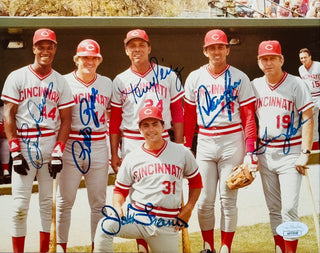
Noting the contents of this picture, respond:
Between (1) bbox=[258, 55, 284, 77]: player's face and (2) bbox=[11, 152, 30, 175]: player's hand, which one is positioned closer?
(2) bbox=[11, 152, 30, 175]: player's hand

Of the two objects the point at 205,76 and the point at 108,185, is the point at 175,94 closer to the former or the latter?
the point at 205,76

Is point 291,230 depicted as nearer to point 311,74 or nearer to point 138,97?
point 311,74

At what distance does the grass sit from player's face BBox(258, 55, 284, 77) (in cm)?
117

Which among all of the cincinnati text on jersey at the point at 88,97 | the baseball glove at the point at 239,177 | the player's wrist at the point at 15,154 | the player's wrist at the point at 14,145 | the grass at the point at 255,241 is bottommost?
the grass at the point at 255,241

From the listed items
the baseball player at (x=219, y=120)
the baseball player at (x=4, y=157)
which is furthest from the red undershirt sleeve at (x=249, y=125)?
the baseball player at (x=4, y=157)

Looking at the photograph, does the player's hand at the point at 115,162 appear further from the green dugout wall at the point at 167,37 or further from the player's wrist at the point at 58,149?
the green dugout wall at the point at 167,37

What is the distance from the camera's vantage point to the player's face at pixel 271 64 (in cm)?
364

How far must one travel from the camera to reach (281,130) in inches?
142

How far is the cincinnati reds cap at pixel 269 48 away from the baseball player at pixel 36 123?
4.71ft

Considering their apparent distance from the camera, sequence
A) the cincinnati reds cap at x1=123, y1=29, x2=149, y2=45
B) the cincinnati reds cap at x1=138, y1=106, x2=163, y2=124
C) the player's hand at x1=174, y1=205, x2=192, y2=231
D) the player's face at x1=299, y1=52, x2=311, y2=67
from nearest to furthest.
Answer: the cincinnati reds cap at x1=138, y1=106, x2=163, y2=124, the player's hand at x1=174, y1=205, x2=192, y2=231, the cincinnati reds cap at x1=123, y1=29, x2=149, y2=45, the player's face at x1=299, y1=52, x2=311, y2=67

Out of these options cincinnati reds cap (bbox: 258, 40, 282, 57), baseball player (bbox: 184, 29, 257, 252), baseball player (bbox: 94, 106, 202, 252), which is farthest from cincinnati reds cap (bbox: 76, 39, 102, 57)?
cincinnati reds cap (bbox: 258, 40, 282, 57)

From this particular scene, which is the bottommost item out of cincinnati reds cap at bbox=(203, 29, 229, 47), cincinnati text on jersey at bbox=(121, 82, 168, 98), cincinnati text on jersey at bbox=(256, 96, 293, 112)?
cincinnati text on jersey at bbox=(256, 96, 293, 112)

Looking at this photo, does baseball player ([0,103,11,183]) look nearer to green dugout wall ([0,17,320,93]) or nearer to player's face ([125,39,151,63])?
green dugout wall ([0,17,320,93])

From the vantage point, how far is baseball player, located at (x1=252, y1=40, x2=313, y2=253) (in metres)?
3.58
